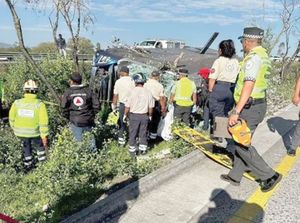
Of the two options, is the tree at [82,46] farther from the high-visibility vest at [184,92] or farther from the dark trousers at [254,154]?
the dark trousers at [254,154]

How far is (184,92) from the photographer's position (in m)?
7.84

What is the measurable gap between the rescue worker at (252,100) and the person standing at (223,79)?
6.14 ft

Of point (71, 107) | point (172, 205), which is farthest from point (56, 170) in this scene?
point (71, 107)

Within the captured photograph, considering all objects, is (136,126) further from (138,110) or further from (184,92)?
(184,92)

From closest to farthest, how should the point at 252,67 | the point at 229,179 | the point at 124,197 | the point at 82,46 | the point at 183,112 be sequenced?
the point at 124,197
the point at 252,67
the point at 229,179
the point at 183,112
the point at 82,46

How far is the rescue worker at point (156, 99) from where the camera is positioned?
299 inches

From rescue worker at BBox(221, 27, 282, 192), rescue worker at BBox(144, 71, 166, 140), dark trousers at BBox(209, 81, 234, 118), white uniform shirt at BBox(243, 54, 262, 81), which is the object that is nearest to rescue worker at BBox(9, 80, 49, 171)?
rescue worker at BBox(144, 71, 166, 140)

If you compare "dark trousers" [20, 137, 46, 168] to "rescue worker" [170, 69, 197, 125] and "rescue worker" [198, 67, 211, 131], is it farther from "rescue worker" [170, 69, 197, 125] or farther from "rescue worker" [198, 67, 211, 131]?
"rescue worker" [198, 67, 211, 131]

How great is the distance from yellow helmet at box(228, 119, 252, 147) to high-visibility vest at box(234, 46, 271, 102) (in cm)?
37

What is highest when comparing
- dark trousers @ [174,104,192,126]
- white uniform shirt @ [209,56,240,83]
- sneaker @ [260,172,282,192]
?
white uniform shirt @ [209,56,240,83]

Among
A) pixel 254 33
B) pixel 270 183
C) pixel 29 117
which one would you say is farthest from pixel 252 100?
pixel 29 117

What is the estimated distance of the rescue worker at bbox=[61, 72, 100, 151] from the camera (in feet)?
19.9

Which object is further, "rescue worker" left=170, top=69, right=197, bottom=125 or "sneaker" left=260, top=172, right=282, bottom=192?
"rescue worker" left=170, top=69, right=197, bottom=125

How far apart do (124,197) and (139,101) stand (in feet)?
9.26
